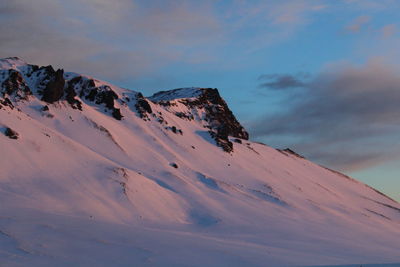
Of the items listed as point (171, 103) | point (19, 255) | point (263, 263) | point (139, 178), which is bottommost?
point (19, 255)

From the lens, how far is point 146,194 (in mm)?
60438

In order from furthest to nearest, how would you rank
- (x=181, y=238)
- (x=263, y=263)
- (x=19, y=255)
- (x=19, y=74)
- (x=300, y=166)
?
(x=300, y=166), (x=19, y=74), (x=181, y=238), (x=263, y=263), (x=19, y=255)

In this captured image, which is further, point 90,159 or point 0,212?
point 90,159

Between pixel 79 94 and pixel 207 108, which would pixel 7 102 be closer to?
pixel 79 94

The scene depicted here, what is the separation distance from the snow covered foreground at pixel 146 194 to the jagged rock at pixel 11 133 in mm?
132

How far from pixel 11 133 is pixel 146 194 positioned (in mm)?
18360

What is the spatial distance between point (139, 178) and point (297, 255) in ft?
104

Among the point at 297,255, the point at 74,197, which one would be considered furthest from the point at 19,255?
the point at 74,197

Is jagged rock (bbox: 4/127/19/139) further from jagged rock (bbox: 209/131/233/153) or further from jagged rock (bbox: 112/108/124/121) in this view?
jagged rock (bbox: 209/131/233/153)

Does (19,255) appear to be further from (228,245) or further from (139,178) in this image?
(139,178)

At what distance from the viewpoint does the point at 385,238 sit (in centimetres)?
6831

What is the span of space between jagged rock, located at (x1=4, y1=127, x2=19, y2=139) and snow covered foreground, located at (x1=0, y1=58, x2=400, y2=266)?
0.43 ft

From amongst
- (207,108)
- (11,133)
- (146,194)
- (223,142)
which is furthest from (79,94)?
(207,108)

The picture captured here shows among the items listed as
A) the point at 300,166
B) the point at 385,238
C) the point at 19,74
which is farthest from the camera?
the point at 300,166
